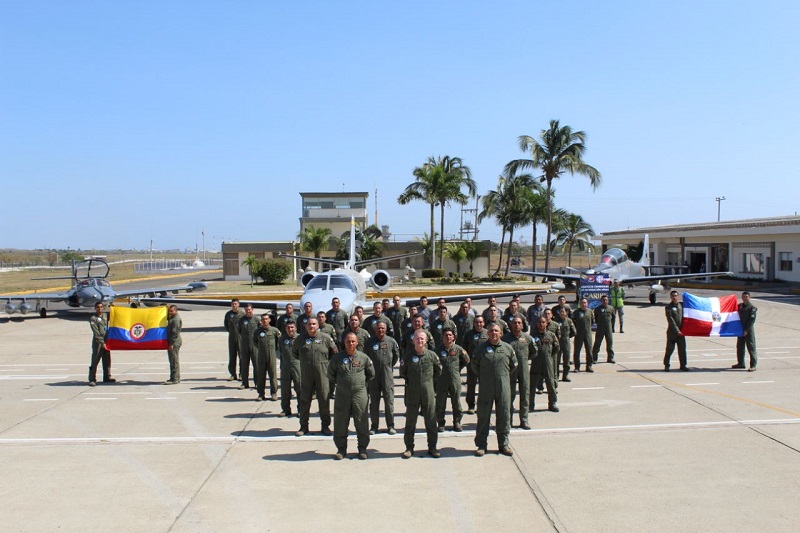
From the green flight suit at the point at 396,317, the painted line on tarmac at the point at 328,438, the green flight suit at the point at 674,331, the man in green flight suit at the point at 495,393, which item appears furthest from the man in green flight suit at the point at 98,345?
the green flight suit at the point at 674,331

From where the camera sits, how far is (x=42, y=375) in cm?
1443

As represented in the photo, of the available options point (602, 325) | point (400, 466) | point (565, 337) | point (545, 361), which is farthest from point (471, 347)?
point (602, 325)

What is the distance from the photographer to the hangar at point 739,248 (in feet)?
137

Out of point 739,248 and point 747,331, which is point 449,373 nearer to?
point 747,331

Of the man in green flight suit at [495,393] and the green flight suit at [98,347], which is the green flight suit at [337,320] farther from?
the man in green flight suit at [495,393]

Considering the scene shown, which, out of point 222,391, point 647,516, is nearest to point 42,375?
point 222,391

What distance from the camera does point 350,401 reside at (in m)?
8.08

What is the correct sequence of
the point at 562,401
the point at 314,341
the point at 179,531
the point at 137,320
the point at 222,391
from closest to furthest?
the point at 179,531 < the point at 314,341 < the point at 562,401 < the point at 222,391 < the point at 137,320

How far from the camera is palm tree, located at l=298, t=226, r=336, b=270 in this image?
52.2 m

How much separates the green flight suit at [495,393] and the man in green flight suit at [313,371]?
7.52ft

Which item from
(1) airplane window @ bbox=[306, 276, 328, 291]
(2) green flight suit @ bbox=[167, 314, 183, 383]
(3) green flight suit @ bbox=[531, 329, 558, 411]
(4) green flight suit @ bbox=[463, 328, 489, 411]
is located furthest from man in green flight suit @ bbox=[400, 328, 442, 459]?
(1) airplane window @ bbox=[306, 276, 328, 291]

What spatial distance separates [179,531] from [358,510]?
172 cm

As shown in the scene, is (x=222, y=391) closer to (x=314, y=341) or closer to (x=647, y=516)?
(x=314, y=341)

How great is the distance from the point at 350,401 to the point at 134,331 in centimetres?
771
